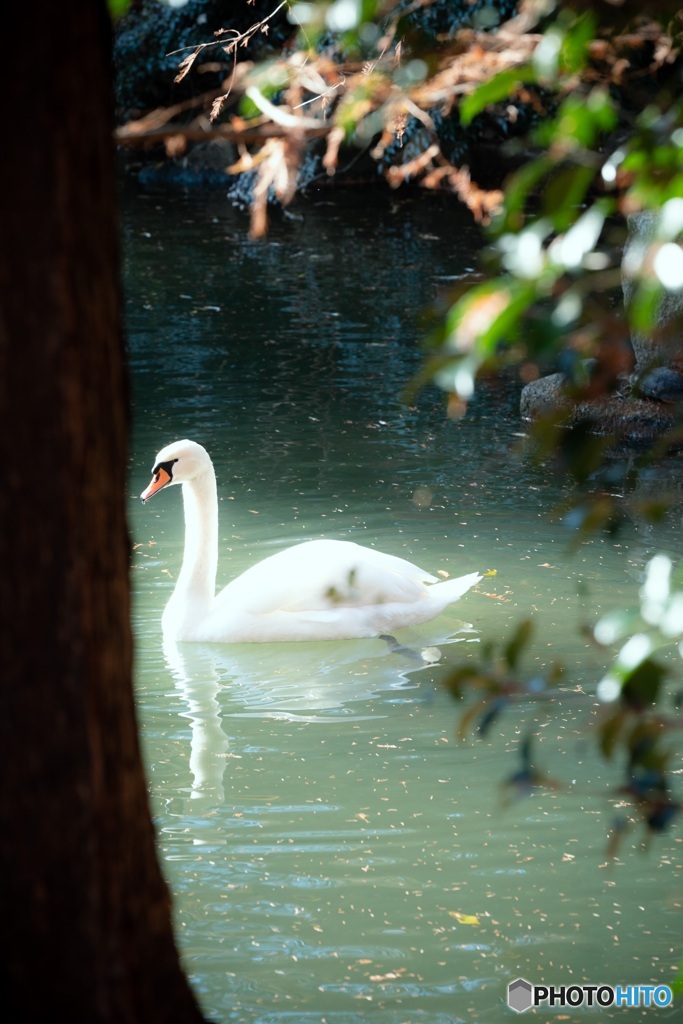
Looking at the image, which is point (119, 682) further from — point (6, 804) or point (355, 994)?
point (355, 994)

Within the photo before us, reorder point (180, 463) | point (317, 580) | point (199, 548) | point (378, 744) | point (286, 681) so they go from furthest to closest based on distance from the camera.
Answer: point (180, 463) < point (199, 548) < point (317, 580) < point (286, 681) < point (378, 744)

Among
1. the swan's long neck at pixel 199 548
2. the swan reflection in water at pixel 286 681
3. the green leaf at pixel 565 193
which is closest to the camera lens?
the green leaf at pixel 565 193

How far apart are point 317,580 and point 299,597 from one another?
0.14 m

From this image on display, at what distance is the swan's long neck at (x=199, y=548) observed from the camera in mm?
6402

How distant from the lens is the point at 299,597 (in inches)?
247

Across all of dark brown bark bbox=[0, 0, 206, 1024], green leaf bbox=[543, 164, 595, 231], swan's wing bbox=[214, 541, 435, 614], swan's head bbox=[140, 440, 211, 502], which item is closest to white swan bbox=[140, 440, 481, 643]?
swan's wing bbox=[214, 541, 435, 614]

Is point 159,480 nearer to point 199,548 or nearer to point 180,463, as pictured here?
point 180,463

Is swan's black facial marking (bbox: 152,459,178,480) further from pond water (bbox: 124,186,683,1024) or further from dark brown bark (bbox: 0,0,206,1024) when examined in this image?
dark brown bark (bbox: 0,0,206,1024)

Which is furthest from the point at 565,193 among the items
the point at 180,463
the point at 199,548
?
the point at 180,463

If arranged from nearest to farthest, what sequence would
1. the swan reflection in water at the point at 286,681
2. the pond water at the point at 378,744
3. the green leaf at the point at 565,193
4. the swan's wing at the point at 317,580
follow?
the green leaf at the point at 565,193, the pond water at the point at 378,744, the swan reflection in water at the point at 286,681, the swan's wing at the point at 317,580

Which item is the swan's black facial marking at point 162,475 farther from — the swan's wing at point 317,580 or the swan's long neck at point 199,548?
the swan's wing at point 317,580

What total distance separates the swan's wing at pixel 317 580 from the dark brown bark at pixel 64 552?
4.07 meters

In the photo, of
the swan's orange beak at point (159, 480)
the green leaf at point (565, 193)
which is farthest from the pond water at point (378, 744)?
the swan's orange beak at point (159, 480)

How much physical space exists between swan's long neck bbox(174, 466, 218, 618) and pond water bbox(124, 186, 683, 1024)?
0.73 feet
